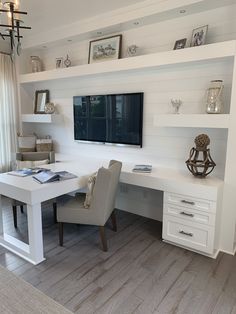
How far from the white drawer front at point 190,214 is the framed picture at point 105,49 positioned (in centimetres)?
216

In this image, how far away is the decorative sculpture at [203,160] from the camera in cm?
264

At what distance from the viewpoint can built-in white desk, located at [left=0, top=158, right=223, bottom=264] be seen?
2.35 meters

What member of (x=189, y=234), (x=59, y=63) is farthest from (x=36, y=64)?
(x=189, y=234)

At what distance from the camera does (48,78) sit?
13.1 ft

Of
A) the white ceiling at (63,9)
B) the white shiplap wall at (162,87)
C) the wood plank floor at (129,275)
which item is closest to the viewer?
the wood plank floor at (129,275)

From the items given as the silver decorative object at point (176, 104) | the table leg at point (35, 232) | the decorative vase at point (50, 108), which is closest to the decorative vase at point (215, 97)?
the silver decorative object at point (176, 104)

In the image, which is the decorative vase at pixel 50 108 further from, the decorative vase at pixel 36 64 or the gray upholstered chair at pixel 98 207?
the gray upholstered chair at pixel 98 207

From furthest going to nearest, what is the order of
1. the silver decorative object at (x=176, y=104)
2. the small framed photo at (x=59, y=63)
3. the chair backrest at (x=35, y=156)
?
the small framed photo at (x=59, y=63) < the chair backrest at (x=35, y=156) < the silver decorative object at (x=176, y=104)

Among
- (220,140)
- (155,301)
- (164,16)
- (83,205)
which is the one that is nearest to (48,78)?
(164,16)

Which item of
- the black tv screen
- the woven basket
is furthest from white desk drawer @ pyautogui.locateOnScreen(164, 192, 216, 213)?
the woven basket

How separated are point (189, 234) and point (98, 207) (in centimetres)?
102

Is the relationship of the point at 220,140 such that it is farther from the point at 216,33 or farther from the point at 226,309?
the point at 226,309

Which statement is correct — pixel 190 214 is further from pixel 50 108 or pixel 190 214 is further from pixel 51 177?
pixel 50 108

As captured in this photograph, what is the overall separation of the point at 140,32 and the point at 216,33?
1.02 m
